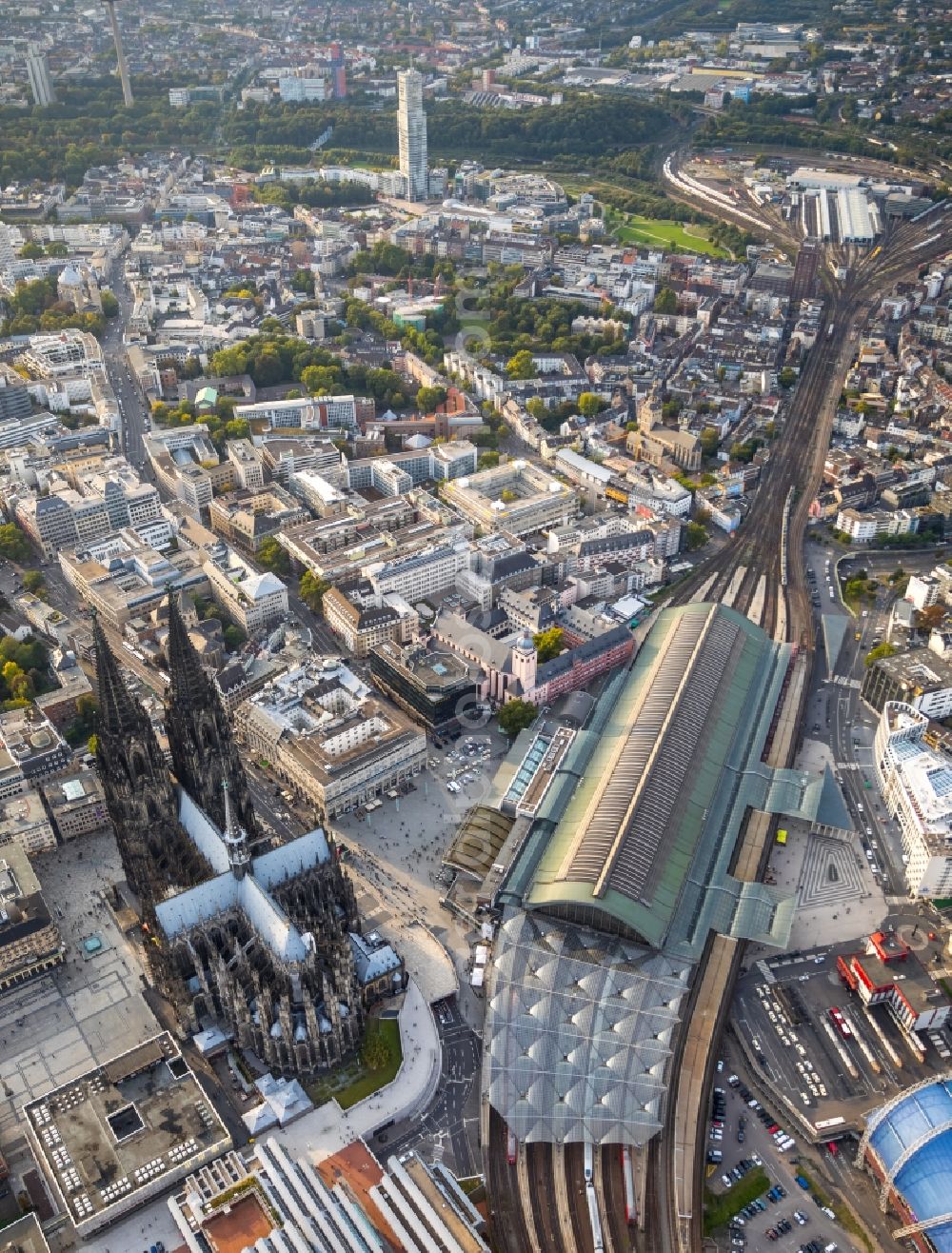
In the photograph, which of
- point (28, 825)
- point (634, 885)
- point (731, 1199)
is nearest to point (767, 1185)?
point (731, 1199)

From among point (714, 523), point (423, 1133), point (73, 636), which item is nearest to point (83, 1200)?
point (423, 1133)

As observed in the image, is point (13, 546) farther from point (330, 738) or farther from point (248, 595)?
point (330, 738)

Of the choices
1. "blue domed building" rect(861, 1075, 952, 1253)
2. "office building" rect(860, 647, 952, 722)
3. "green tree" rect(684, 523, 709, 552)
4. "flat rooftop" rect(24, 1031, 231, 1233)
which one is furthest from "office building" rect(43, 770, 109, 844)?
"green tree" rect(684, 523, 709, 552)

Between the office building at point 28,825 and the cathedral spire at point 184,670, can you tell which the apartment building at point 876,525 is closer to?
the cathedral spire at point 184,670

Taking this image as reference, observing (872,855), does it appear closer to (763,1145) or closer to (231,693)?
(763,1145)

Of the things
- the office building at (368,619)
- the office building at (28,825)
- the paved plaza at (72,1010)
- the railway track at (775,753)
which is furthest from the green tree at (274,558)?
the paved plaza at (72,1010)

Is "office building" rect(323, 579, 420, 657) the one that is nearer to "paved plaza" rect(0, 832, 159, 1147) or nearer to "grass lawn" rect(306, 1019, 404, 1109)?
"paved plaza" rect(0, 832, 159, 1147)
